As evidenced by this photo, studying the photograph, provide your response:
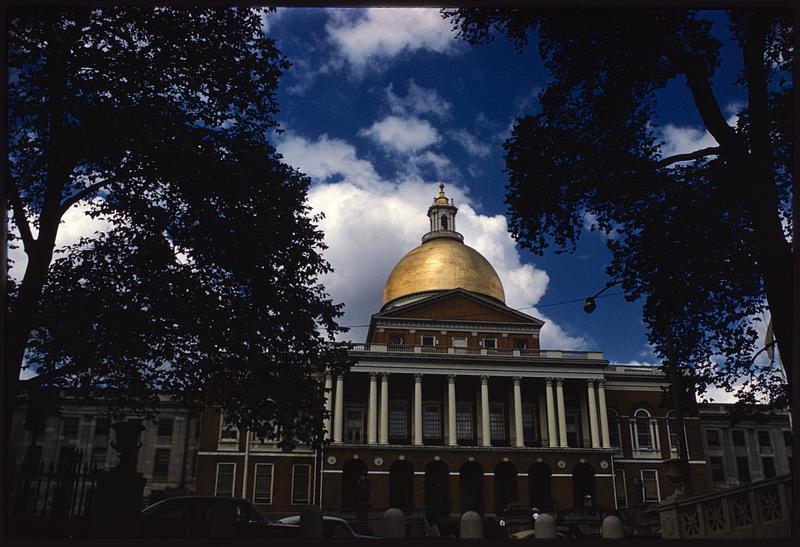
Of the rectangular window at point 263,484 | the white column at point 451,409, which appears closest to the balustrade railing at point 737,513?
the white column at point 451,409

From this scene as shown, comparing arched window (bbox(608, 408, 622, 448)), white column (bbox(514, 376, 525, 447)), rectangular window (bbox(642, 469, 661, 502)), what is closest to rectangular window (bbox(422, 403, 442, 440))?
white column (bbox(514, 376, 525, 447))

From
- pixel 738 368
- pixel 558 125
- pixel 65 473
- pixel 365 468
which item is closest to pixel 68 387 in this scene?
pixel 65 473

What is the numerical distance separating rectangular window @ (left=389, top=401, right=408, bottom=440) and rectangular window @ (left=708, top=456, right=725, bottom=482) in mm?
27737

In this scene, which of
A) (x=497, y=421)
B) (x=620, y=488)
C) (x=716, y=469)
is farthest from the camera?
(x=716, y=469)

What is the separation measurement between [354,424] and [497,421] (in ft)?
37.6

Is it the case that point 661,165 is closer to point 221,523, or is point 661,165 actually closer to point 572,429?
point 221,523

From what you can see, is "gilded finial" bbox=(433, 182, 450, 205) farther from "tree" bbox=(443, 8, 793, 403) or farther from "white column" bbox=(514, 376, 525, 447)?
"tree" bbox=(443, 8, 793, 403)

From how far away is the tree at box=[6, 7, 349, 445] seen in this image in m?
13.2

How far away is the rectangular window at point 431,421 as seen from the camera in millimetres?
54469

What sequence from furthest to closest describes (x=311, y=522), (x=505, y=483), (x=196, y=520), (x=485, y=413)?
(x=505, y=483) < (x=485, y=413) < (x=196, y=520) < (x=311, y=522)

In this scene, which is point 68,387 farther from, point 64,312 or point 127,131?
point 127,131

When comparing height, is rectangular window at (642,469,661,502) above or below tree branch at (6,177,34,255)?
below

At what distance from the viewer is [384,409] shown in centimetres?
5259

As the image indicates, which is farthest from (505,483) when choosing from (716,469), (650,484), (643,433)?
(716,469)
